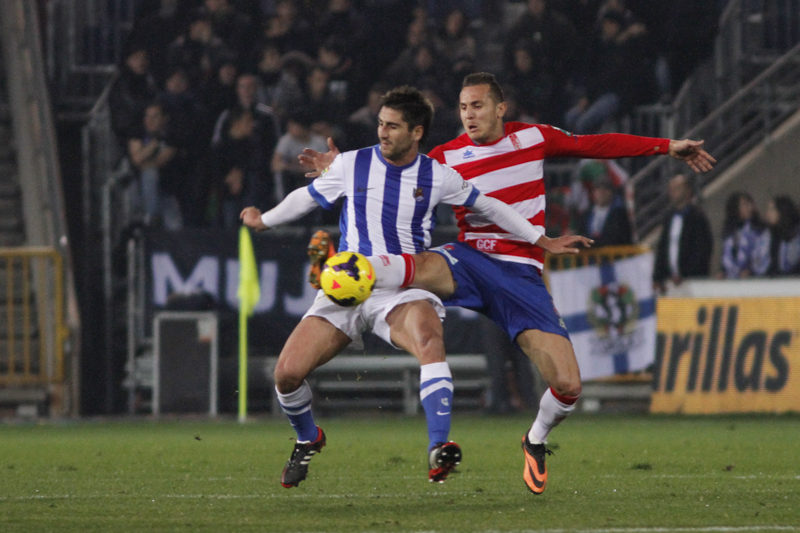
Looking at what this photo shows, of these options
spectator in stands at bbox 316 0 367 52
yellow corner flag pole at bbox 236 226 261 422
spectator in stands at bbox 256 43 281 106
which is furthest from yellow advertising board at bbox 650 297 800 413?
spectator in stands at bbox 256 43 281 106

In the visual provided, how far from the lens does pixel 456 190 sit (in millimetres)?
5859

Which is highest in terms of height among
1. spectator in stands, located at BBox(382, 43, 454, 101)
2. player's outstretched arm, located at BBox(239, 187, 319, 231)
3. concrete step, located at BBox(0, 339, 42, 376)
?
spectator in stands, located at BBox(382, 43, 454, 101)

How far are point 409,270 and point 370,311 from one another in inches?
10.0

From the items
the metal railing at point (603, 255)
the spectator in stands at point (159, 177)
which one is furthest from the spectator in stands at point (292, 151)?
the metal railing at point (603, 255)

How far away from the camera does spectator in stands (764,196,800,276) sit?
1351 cm

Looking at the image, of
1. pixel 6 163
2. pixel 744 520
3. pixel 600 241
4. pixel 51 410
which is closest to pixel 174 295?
pixel 51 410

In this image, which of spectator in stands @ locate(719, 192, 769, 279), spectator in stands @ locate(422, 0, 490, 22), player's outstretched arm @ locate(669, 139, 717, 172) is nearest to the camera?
player's outstretched arm @ locate(669, 139, 717, 172)

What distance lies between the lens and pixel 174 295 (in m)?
13.6

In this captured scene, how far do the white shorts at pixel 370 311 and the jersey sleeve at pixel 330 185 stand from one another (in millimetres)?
450

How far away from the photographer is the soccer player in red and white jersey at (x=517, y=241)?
6.03 metres

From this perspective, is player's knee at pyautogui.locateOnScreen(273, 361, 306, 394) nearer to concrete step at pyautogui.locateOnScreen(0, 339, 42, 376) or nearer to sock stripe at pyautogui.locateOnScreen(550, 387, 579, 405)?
sock stripe at pyautogui.locateOnScreen(550, 387, 579, 405)

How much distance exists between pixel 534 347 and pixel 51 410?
28.1ft

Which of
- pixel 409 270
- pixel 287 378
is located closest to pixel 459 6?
pixel 409 270

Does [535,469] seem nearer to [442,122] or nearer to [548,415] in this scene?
[548,415]
